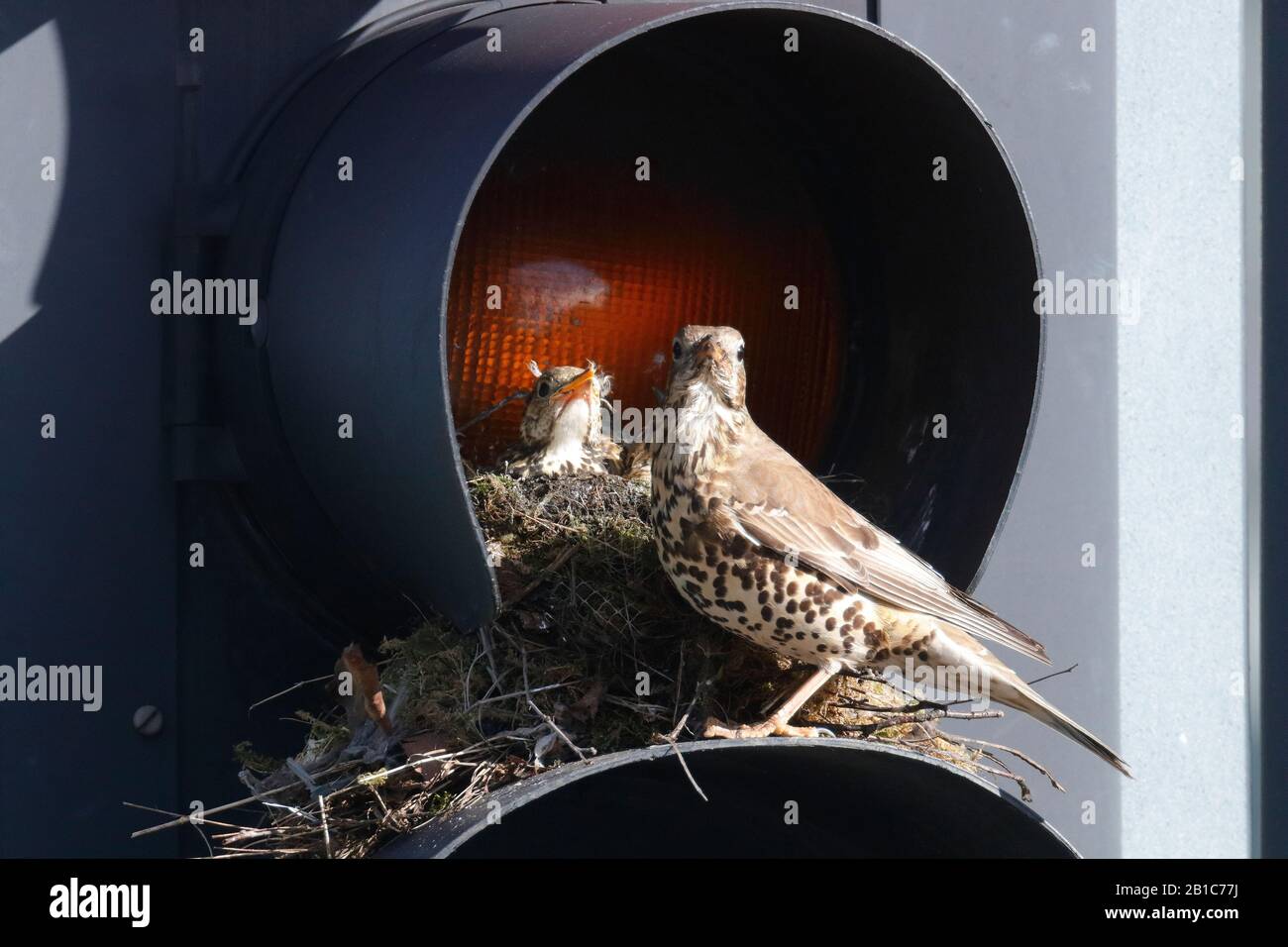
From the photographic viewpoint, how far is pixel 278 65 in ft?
8.32

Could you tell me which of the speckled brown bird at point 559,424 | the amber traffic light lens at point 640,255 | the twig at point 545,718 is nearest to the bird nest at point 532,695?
the twig at point 545,718

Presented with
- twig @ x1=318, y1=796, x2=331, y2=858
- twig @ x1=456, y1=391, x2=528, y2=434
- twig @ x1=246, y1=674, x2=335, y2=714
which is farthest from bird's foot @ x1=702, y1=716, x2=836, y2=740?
twig @ x1=456, y1=391, x2=528, y2=434

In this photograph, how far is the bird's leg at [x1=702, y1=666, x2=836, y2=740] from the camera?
2.21 m

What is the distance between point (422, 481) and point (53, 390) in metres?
0.70

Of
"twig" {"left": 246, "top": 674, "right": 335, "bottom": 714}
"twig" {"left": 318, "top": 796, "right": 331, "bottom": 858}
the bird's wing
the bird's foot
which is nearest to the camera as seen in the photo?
"twig" {"left": 318, "top": 796, "right": 331, "bottom": 858}

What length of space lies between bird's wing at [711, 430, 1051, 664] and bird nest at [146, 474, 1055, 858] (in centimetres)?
14

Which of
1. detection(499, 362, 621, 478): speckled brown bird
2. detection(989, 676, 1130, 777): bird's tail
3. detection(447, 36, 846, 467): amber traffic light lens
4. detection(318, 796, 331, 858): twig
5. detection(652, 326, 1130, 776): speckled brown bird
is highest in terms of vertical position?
detection(447, 36, 846, 467): amber traffic light lens

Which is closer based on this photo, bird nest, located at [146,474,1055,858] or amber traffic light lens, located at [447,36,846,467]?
bird nest, located at [146,474,1055,858]

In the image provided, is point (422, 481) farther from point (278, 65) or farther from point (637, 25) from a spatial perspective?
point (278, 65)

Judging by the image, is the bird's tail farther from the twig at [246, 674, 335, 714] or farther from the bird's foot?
the twig at [246, 674, 335, 714]

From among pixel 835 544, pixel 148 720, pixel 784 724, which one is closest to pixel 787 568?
pixel 835 544

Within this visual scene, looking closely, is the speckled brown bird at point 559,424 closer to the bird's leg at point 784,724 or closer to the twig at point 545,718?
the twig at point 545,718

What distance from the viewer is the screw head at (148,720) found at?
2.41 m
